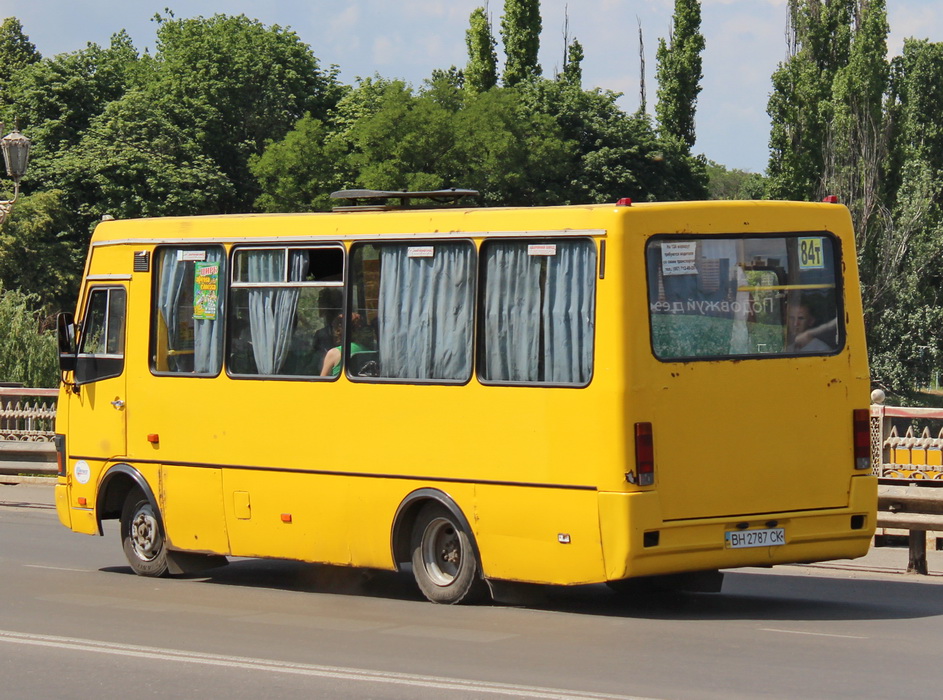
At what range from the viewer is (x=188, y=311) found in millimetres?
13055

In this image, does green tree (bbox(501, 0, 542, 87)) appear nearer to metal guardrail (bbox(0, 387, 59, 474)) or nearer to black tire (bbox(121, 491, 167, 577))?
metal guardrail (bbox(0, 387, 59, 474))

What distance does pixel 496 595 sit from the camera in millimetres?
11117

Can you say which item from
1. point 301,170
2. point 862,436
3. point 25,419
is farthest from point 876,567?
point 301,170

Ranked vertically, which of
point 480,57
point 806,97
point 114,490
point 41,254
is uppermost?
point 480,57

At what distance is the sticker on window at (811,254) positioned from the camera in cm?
1093

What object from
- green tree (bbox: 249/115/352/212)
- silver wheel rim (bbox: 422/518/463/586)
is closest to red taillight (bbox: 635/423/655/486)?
silver wheel rim (bbox: 422/518/463/586)

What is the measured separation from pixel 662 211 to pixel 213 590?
4.78m

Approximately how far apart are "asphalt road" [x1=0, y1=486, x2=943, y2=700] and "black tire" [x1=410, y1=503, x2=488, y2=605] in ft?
0.52

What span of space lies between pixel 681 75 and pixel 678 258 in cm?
6177

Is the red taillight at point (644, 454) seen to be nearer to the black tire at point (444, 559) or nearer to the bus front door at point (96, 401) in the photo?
the black tire at point (444, 559)

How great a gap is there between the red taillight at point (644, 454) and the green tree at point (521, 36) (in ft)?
202

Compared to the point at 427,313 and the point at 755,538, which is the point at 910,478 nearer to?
the point at 755,538

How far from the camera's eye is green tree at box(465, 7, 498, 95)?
7038cm

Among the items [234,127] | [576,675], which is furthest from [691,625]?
[234,127]
